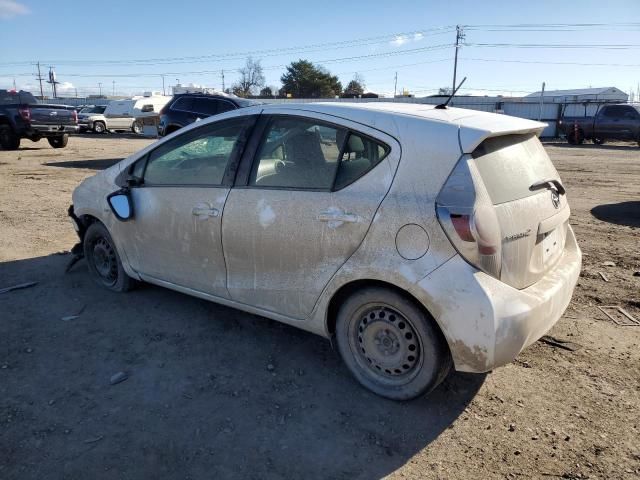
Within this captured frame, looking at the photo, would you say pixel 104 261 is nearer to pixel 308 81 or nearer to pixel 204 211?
pixel 204 211

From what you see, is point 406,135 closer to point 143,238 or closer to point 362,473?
point 362,473

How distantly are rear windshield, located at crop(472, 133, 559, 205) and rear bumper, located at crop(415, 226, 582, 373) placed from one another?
0.45 m

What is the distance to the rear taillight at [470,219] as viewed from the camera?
2.59m

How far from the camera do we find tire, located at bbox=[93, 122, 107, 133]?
3222cm

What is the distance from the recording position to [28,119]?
16703mm

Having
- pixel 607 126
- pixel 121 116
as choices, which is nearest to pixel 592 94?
pixel 607 126

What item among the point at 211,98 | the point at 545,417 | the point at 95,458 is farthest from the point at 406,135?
the point at 211,98

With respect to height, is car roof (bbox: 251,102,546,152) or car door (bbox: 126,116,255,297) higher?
car roof (bbox: 251,102,546,152)

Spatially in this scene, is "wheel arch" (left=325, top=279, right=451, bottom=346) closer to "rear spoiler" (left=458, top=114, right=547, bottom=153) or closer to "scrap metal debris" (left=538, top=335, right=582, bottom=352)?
"rear spoiler" (left=458, top=114, right=547, bottom=153)

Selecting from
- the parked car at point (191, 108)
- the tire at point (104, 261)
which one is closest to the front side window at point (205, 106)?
the parked car at point (191, 108)

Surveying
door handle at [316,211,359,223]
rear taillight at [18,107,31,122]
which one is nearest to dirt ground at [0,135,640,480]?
door handle at [316,211,359,223]

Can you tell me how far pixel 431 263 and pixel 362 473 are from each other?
1104mm

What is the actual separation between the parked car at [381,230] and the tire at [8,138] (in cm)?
1652

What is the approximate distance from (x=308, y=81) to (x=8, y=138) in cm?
6138
